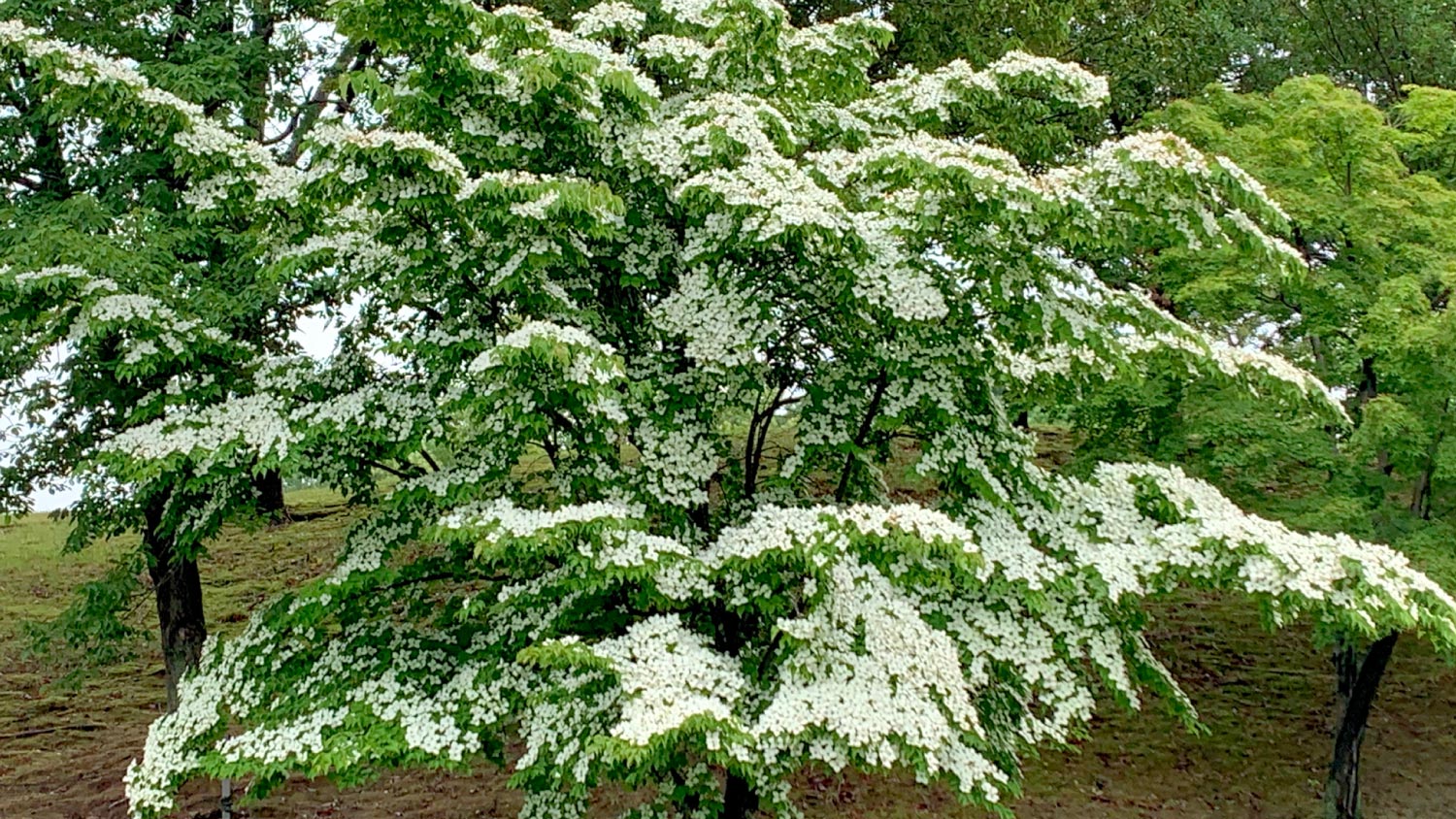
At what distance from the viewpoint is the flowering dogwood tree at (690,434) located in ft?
17.3

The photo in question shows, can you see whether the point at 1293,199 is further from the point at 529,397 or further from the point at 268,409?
the point at 268,409

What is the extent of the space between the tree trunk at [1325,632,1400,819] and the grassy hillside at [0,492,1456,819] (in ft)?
1.64

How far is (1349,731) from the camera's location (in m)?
9.42

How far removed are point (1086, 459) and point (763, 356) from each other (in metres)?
3.61

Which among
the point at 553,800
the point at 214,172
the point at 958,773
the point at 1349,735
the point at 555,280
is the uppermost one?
the point at 214,172

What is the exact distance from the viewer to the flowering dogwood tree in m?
5.28

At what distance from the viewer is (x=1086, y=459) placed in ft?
29.7

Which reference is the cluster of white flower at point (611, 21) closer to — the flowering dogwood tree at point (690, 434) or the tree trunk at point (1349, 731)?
the flowering dogwood tree at point (690, 434)

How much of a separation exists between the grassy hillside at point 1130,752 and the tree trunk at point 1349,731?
19.7 inches

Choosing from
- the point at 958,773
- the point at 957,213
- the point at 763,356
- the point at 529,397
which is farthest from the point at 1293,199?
the point at 529,397

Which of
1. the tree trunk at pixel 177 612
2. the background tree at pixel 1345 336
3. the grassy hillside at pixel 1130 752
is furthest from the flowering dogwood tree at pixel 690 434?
the grassy hillside at pixel 1130 752

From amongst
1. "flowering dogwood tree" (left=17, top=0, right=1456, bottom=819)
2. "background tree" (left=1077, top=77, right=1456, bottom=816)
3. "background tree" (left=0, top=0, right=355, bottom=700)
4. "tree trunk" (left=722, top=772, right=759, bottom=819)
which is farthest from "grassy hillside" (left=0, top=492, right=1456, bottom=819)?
"flowering dogwood tree" (left=17, top=0, right=1456, bottom=819)

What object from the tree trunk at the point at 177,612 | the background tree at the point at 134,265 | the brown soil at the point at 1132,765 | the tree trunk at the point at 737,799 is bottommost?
the brown soil at the point at 1132,765

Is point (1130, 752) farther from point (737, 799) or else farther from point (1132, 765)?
point (737, 799)
